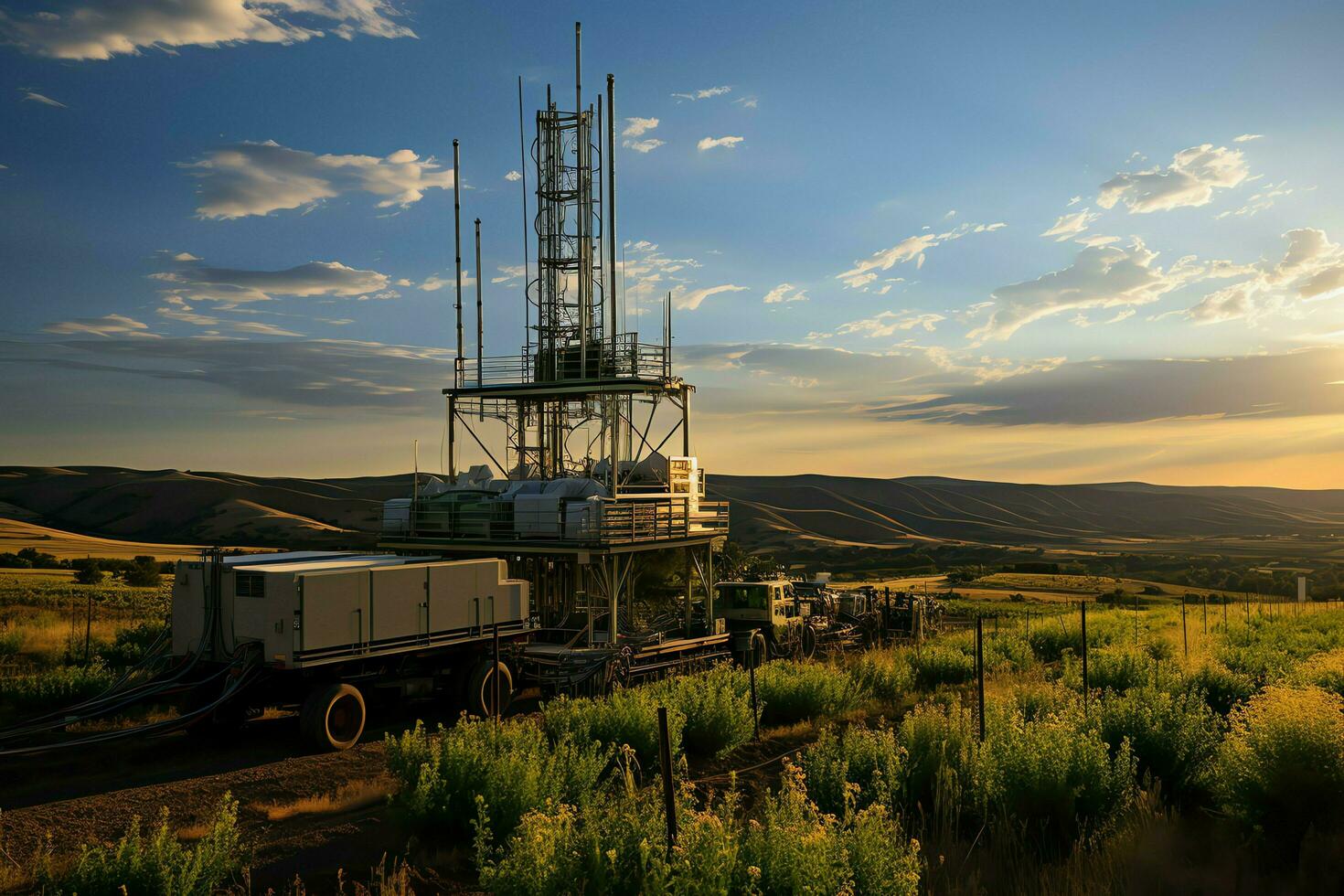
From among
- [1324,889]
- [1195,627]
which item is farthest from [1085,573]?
[1324,889]

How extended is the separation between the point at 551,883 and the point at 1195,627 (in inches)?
1295

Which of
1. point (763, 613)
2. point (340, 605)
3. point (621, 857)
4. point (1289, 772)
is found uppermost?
point (340, 605)

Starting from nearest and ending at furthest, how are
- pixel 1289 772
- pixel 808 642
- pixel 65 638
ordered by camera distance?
1. pixel 1289 772
2. pixel 65 638
3. pixel 808 642

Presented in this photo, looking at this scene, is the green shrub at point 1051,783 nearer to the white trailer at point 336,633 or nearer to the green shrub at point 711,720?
the green shrub at point 711,720

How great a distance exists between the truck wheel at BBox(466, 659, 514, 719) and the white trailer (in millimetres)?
25

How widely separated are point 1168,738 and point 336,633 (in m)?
12.6

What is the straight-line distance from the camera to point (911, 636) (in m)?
32.7

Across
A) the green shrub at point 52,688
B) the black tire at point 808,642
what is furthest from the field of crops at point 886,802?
the black tire at point 808,642

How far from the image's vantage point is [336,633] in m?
15.9

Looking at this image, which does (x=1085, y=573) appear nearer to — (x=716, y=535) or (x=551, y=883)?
(x=716, y=535)

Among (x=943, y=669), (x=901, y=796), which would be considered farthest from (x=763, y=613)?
(x=901, y=796)

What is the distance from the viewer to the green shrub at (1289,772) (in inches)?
391

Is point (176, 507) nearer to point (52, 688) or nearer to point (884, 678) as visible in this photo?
point (52, 688)

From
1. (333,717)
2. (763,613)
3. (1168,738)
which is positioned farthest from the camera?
(763,613)
